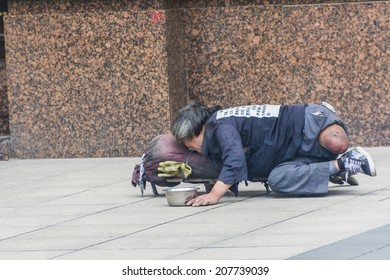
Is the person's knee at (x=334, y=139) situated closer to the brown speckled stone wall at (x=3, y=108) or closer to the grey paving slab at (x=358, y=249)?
the grey paving slab at (x=358, y=249)

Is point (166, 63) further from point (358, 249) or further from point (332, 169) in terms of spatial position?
point (358, 249)

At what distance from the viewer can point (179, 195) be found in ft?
27.8

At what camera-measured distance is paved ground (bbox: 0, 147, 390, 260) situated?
22.1ft

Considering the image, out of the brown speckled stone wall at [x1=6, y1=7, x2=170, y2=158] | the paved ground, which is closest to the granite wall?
the brown speckled stone wall at [x1=6, y1=7, x2=170, y2=158]

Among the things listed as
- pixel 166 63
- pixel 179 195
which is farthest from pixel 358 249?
pixel 166 63

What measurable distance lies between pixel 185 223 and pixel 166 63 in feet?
12.1

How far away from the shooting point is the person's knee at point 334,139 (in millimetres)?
8570

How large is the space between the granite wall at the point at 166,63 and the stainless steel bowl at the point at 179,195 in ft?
9.38

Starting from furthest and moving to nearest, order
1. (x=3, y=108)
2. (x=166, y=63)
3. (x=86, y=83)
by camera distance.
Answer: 1. (x=3, y=108)
2. (x=86, y=83)
3. (x=166, y=63)

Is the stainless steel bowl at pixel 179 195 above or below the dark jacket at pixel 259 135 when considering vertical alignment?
below

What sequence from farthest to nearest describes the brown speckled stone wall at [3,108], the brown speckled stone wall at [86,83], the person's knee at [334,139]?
the brown speckled stone wall at [3,108] < the brown speckled stone wall at [86,83] < the person's knee at [334,139]

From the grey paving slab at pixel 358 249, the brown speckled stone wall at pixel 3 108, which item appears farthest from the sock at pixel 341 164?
the brown speckled stone wall at pixel 3 108

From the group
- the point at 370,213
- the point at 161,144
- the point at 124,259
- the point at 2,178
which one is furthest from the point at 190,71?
the point at 124,259

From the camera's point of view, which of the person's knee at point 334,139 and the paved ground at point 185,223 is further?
the person's knee at point 334,139
